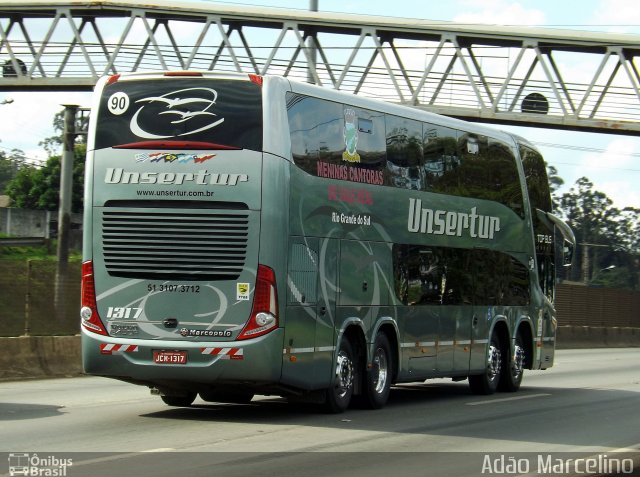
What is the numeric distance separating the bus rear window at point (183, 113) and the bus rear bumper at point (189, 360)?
2.24 m

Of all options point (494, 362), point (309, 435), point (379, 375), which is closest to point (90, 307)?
point (309, 435)

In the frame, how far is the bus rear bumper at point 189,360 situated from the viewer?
13.6 m

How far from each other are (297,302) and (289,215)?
1.03 metres

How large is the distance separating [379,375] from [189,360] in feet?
11.7

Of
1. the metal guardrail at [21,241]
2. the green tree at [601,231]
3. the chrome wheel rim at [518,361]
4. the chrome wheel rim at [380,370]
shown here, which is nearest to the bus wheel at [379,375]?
the chrome wheel rim at [380,370]

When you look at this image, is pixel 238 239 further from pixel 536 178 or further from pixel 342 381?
pixel 536 178

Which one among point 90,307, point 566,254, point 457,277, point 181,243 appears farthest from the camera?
point 566,254

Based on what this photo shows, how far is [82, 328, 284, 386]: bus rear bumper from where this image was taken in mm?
13633

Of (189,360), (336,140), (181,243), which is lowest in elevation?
(189,360)

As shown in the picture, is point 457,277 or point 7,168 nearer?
point 457,277

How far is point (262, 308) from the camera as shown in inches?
541

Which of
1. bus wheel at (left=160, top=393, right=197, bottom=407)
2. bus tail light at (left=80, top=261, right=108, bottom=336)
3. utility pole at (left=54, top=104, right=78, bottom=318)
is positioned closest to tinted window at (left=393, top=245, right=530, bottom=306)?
bus wheel at (left=160, top=393, right=197, bottom=407)

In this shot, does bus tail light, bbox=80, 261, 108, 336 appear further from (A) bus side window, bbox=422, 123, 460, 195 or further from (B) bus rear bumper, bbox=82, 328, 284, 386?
(A) bus side window, bbox=422, 123, 460, 195

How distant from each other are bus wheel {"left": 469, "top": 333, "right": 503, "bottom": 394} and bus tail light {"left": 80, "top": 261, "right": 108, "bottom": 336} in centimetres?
781
